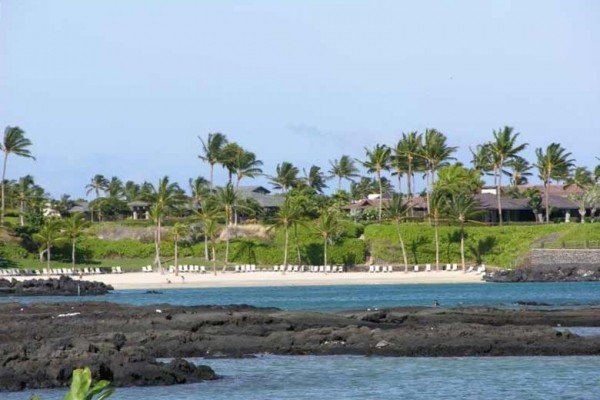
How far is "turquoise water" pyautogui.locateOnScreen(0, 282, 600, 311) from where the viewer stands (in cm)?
6688

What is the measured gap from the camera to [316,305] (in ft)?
220

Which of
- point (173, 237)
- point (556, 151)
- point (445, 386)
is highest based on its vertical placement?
point (556, 151)

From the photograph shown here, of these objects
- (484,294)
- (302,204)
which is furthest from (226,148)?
(484,294)

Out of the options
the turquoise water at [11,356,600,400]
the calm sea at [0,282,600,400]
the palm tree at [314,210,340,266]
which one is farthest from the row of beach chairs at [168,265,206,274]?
the turquoise water at [11,356,600,400]

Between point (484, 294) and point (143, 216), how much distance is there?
6550 centimetres

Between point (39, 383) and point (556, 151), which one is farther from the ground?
point (556, 151)

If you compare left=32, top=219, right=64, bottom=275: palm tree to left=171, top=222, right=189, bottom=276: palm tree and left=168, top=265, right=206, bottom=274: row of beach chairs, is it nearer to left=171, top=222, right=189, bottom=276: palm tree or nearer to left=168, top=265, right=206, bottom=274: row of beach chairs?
left=168, top=265, right=206, bottom=274: row of beach chairs

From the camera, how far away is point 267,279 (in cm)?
9744

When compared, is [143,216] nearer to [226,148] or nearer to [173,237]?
[226,148]

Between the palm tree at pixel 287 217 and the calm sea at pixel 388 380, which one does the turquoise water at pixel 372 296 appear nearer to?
the palm tree at pixel 287 217

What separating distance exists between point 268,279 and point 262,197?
3235 centimetres

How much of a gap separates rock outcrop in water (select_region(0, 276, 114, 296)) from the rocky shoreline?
31.1 metres

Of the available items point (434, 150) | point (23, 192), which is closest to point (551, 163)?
point (434, 150)

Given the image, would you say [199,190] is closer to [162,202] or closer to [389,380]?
[162,202]
